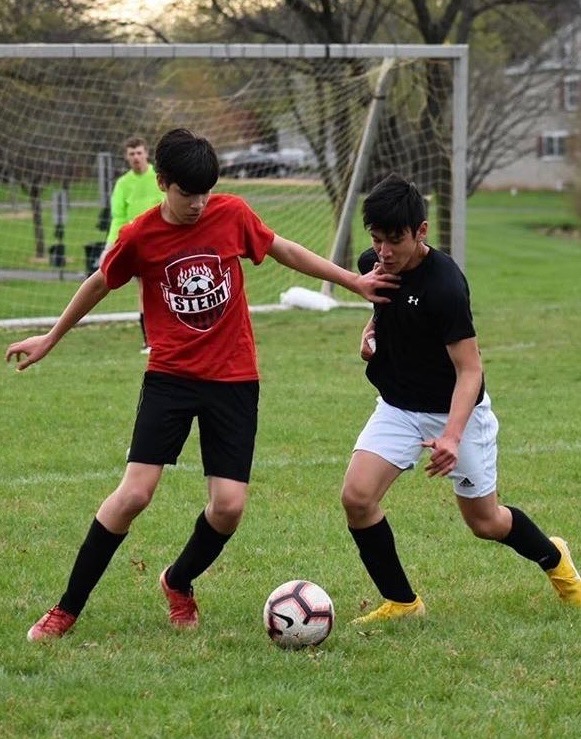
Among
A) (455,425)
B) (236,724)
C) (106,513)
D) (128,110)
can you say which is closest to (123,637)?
(106,513)

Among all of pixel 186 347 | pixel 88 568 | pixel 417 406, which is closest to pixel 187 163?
pixel 186 347

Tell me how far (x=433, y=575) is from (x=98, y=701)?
6.24 ft

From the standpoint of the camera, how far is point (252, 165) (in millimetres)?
17812

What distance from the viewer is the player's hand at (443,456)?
4.38 m

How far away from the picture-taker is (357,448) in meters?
4.81

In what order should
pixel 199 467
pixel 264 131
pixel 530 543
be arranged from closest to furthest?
pixel 530 543, pixel 199 467, pixel 264 131

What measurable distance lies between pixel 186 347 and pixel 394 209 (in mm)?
864

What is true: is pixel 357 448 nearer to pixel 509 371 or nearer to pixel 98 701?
pixel 98 701

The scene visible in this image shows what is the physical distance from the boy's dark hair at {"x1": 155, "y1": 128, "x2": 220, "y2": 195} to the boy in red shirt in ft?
0.06

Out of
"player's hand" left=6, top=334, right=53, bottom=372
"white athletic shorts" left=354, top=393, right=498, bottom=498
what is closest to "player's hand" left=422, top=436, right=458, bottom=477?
"white athletic shorts" left=354, top=393, right=498, bottom=498

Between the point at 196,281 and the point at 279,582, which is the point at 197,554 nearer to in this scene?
the point at 279,582

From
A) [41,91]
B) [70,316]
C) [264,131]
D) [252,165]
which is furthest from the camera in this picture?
[252,165]

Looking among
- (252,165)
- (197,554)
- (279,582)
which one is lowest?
(252,165)

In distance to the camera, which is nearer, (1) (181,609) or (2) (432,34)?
(1) (181,609)
